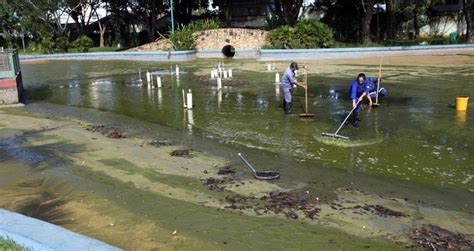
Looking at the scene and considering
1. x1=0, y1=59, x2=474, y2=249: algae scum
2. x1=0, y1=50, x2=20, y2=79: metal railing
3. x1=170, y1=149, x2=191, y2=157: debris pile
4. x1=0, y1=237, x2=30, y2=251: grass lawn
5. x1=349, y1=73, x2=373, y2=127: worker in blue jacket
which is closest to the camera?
x1=0, y1=237, x2=30, y2=251: grass lawn

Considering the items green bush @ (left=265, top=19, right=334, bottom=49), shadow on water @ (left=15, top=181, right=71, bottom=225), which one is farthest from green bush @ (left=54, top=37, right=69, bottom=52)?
shadow on water @ (left=15, top=181, right=71, bottom=225)

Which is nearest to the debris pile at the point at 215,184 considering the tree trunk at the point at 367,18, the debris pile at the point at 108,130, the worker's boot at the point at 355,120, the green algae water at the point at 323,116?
the green algae water at the point at 323,116

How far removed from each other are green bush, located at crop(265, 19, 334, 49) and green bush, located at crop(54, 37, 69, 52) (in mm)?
20237

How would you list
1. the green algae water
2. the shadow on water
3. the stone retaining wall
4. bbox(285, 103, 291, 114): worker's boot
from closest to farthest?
the shadow on water
the green algae water
bbox(285, 103, 291, 114): worker's boot
the stone retaining wall

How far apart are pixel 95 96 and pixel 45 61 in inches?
828

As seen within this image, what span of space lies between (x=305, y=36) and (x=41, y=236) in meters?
26.4

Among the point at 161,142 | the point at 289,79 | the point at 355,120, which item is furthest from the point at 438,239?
the point at 289,79

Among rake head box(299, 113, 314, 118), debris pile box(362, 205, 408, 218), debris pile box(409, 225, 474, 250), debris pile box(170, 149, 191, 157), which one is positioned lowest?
debris pile box(409, 225, 474, 250)

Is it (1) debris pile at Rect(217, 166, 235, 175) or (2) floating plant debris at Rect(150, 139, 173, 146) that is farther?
(2) floating plant debris at Rect(150, 139, 173, 146)

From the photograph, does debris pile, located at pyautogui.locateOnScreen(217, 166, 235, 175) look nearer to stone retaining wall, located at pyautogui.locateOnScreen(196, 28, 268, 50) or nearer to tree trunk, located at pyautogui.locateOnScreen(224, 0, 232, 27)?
stone retaining wall, located at pyautogui.locateOnScreen(196, 28, 268, 50)

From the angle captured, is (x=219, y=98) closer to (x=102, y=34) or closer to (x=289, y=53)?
(x=289, y=53)

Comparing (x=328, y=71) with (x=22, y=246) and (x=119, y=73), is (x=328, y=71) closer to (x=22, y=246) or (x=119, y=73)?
(x=119, y=73)

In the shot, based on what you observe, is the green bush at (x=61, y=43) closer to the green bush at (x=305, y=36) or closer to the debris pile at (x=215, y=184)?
the green bush at (x=305, y=36)

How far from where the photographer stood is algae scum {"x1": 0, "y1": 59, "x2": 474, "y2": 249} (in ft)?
18.9
